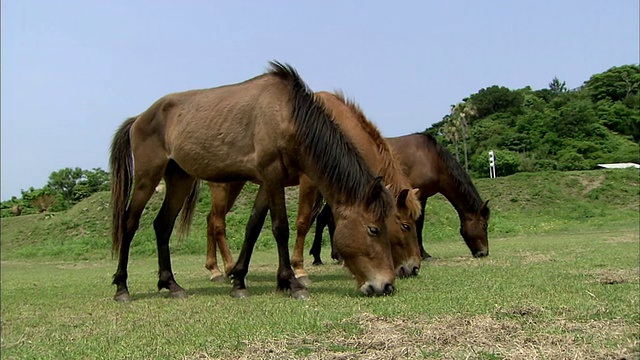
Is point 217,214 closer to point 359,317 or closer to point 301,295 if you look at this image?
point 301,295

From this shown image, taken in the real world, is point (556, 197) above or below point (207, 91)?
below

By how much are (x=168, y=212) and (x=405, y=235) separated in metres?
2.92

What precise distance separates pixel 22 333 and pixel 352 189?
3039 millimetres

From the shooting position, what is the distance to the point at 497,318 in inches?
150

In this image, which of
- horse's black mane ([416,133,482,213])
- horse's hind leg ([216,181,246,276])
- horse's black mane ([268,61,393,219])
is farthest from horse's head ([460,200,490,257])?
horse's black mane ([268,61,393,219])

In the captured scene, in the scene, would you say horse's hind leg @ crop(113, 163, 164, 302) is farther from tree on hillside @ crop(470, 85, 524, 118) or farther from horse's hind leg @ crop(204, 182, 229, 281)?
tree on hillside @ crop(470, 85, 524, 118)

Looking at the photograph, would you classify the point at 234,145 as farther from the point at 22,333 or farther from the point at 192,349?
the point at 192,349

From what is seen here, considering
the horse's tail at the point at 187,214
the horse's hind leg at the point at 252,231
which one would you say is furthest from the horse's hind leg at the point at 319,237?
the horse's hind leg at the point at 252,231

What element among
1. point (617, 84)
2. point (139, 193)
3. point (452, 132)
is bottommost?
point (139, 193)

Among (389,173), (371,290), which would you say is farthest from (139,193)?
(371,290)

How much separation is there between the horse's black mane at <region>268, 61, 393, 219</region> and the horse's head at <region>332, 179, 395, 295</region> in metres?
0.03

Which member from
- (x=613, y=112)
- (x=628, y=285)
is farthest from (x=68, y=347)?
(x=613, y=112)

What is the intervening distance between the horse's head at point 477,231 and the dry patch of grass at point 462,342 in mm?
6456

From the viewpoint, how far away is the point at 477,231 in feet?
33.0
